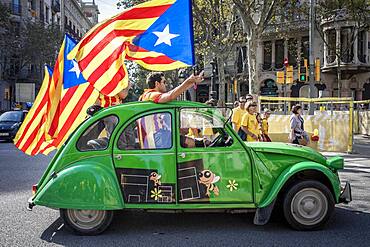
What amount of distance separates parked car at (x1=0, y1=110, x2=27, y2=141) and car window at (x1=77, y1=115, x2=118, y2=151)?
16.0 metres

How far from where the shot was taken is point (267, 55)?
46.6 m

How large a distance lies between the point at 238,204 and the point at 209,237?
0.53 m

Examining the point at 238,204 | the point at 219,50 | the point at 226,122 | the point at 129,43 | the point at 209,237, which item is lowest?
the point at 209,237

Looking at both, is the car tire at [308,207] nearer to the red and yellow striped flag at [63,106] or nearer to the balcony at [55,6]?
the red and yellow striped flag at [63,106]

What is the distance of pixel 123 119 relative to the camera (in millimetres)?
5449

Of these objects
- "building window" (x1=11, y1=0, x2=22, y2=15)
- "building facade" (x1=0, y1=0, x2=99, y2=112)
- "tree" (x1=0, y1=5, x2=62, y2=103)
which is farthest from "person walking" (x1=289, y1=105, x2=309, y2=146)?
"building window" (x1=11, y1=0, x2=22, y2=15)

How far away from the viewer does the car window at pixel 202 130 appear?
18.0ft

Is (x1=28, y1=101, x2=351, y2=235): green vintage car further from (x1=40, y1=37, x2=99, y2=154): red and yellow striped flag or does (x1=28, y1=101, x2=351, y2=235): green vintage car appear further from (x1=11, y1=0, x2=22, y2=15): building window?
(x1=11, y1=0, x2=22, y2=15): building window

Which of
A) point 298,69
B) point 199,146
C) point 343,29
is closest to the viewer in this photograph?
point 199,146

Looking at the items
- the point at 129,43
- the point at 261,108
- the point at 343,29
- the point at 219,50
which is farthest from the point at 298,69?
the point at 129,43

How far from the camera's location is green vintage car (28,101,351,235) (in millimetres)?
5301

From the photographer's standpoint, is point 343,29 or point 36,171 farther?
point 343,29

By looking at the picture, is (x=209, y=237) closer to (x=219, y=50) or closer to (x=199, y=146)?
(x=199, y=146)

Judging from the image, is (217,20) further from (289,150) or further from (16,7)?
(16,7)
